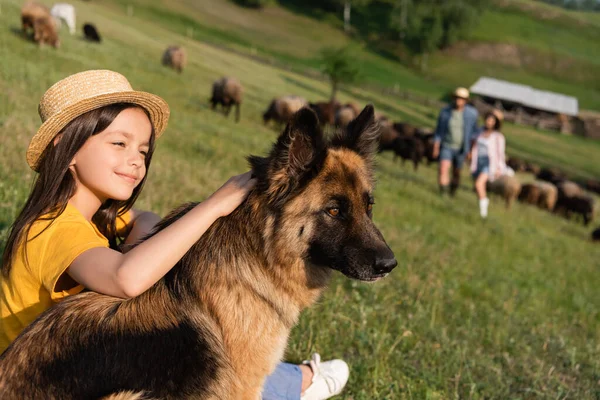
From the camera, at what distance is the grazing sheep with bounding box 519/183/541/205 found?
2750cm

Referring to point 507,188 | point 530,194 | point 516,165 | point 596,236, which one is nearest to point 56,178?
point 596,236

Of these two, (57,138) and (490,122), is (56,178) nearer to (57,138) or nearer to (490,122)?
(57,138)

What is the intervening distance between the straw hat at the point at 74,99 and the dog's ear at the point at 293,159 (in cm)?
90

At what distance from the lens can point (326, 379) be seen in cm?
420

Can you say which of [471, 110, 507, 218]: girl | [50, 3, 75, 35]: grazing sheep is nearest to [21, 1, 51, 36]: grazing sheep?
[50, 3, 75, 35]: grazing sheep

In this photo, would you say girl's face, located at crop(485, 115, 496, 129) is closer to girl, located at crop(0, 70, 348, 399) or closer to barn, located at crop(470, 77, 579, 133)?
girl, located at crop(0, 70, 348, 399)

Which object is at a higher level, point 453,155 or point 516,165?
point 453,155

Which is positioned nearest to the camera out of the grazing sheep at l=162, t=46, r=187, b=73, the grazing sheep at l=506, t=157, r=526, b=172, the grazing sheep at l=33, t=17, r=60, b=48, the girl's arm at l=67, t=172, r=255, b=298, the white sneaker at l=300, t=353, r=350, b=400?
the girl's arm at l=67, t=172, r=255, b=298

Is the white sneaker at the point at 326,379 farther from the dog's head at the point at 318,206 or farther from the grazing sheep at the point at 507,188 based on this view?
the grazing sheep at the point at 507,188

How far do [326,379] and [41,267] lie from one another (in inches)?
87.5

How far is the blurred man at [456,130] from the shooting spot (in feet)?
51.1

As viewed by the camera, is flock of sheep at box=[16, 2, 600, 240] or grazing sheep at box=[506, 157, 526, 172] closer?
flock of sheep at box=[16, 2, 600, 240]

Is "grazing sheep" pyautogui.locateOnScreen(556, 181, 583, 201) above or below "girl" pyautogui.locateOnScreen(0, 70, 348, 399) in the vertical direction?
below

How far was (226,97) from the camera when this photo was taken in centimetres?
2666
